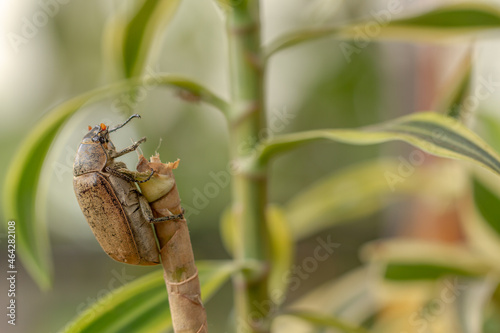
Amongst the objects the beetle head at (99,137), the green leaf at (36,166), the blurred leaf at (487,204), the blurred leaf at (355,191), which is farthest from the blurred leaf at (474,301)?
the beetle head at (99,137)

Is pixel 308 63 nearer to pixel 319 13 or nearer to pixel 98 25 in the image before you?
pixel 98 25

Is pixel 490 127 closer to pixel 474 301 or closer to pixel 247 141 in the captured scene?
pixel 474 301

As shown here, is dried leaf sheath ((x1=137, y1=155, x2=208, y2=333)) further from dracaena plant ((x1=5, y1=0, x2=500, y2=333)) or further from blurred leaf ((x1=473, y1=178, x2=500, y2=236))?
blurred leaf ((x1=473, y1=178, x2=500, y2=236))

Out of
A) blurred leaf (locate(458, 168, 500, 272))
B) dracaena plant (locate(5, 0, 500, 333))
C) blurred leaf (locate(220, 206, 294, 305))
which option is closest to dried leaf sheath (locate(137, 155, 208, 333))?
dracaena plant (locate(5, 0, 500, 333))

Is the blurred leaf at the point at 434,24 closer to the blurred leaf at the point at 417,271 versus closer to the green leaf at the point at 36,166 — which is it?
the green leaf at the point at 36,166

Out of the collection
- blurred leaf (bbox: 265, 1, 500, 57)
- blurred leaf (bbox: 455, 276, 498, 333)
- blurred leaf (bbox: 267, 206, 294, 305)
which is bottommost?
blurred leaf (bbox: 455, 276, 498, 333)

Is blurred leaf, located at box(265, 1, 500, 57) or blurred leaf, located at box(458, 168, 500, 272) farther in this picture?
blurred leaf, located at box(458, 168, 500, 272)

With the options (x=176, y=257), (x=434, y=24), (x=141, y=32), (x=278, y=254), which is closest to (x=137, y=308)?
(x=176, y=257)

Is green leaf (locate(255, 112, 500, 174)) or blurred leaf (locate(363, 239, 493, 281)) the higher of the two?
green leaf (locate(255, 112, 500, 174))

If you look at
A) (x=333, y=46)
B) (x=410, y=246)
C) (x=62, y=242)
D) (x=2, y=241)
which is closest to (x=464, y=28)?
(x=410, y=246)
